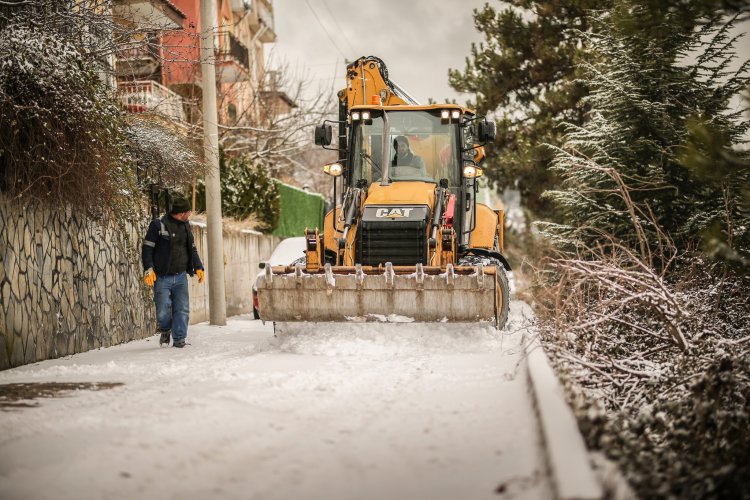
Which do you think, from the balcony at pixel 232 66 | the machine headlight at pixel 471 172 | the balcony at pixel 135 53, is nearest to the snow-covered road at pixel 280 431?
the machine headlight at pixel 471 172

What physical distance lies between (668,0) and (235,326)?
31.6 feet

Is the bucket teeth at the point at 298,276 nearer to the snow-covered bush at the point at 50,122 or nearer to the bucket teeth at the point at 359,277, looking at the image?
the bucket teeth at the point at 359,277

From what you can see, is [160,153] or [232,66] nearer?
[160,153]

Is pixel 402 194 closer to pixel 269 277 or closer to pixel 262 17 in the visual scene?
pixel 269 277

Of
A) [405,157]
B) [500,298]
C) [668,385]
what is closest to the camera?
[668,385]

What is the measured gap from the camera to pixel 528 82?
23547 mm

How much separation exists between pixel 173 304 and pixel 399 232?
304 cm

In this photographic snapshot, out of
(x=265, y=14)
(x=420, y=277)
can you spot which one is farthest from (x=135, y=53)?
(x=265, y=14)

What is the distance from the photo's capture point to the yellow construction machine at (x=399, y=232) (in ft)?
31.3

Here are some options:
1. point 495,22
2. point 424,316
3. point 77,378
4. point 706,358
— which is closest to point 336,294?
point 424,316

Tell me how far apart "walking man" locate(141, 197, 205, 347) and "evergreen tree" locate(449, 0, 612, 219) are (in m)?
12.6

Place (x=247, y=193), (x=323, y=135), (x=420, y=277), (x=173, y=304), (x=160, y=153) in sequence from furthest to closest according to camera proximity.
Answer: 1. (x=247, y=193)
2. (x=160, y=153)
3. (x=323, y=135)
4. (x=173, y=304)
5. (x=420, y=277)

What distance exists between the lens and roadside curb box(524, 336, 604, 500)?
11.5 ft

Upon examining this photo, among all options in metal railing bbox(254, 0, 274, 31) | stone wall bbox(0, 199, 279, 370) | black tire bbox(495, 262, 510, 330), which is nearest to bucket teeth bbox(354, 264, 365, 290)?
black tire bbox(495, 262, 510, 330)
